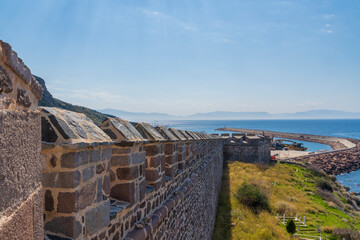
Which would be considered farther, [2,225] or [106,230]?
[106,230]

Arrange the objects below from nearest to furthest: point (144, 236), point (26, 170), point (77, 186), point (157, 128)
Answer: point (26, 170) < point (77, 186) < point (144, 236) < point (157, 128)

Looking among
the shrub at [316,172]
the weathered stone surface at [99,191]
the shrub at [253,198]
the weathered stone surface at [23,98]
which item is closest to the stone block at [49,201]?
the weathered stone surface at [99,191]

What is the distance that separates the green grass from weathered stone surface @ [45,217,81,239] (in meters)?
9.41

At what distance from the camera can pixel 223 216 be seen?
499 inches

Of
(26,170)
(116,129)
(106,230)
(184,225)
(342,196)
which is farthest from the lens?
(342,196)

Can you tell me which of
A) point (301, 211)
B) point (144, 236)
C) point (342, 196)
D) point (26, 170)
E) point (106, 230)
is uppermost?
point (26, 170)

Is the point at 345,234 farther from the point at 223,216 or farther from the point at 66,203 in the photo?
the point at 66,203

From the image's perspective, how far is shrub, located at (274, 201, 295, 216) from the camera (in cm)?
1517

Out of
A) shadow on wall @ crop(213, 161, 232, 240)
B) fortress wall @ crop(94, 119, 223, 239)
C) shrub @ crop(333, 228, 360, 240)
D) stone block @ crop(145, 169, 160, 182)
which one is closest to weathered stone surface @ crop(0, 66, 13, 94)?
fortress wall @ crop(94, 119, 223, 239)

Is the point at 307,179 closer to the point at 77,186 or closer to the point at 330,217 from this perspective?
the point at 330,217

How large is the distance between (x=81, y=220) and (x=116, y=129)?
100 centimetres

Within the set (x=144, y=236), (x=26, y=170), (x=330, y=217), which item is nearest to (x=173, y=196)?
(x=144, y=236)

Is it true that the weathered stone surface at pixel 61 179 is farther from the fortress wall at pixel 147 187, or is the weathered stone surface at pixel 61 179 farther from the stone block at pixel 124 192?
the stone block at pixel 124 192

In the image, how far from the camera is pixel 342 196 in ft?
79.9
